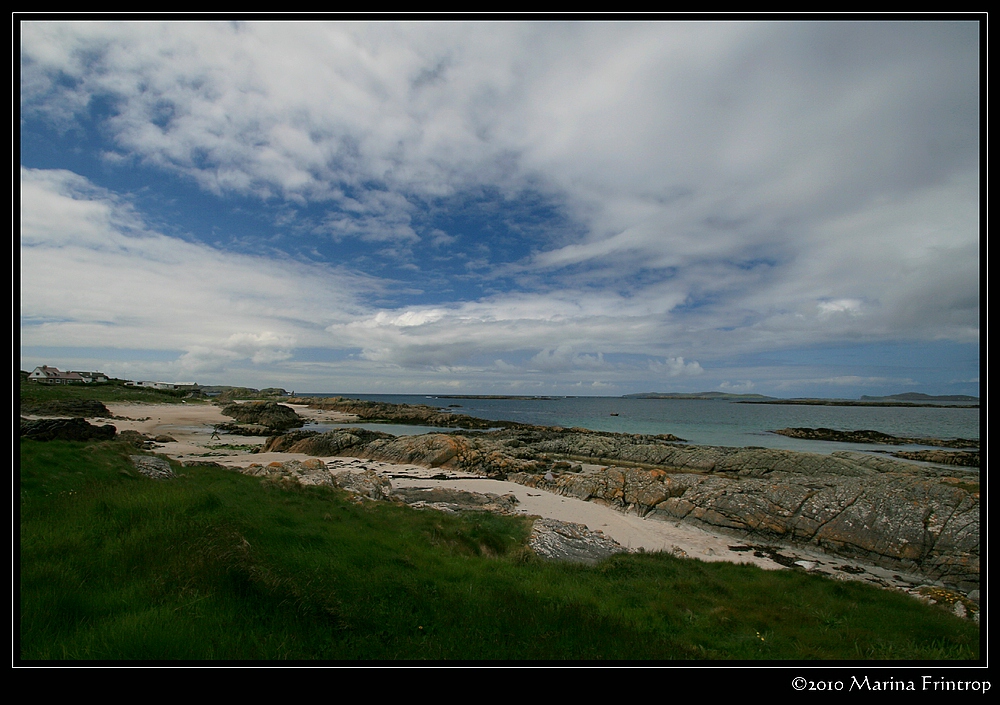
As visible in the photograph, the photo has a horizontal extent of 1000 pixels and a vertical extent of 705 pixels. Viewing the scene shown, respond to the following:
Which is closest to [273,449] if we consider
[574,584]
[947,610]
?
[574,584]

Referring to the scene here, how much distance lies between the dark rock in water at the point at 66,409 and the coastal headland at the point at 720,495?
21.3 m

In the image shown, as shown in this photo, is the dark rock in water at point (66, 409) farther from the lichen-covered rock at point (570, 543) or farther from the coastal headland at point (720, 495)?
the lichen-covered rock at point (570, 543)

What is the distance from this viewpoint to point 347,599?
6688 mm

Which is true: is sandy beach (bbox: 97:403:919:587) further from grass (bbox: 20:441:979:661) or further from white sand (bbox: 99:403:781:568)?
grass (bbox: 20:441:979:661)

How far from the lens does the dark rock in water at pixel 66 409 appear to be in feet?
172

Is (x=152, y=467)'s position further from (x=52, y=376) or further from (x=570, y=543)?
(x=52, y=376)

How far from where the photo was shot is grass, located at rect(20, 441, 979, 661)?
16.6ft

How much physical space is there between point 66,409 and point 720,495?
83.1 meters

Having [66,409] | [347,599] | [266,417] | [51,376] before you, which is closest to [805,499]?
[347,599]

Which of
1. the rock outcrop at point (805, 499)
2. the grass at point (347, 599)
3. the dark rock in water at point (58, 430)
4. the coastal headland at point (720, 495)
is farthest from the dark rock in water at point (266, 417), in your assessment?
the grass at point (347, 599)

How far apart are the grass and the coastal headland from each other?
229 inches
